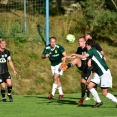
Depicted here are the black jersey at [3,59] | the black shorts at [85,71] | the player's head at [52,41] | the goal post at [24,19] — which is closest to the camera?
the black shorts at [85,71]

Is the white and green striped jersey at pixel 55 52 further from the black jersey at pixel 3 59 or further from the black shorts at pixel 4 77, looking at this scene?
the black shorts at pixel 4 77

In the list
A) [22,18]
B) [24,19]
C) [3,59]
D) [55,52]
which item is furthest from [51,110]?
[22,18]

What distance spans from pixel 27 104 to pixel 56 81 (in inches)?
97.1

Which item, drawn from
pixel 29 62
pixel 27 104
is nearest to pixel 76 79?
pixel 29 62

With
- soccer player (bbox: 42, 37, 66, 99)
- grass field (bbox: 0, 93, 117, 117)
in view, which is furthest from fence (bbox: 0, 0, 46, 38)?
grass field (bbox: 0, 93, 117, 117)

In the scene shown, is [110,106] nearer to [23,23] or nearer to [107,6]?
[23,23]

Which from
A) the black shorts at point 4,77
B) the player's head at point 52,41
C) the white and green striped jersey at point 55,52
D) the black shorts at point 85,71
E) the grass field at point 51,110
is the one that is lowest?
the grass field at point 51,110

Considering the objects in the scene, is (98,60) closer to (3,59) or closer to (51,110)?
(51,110)

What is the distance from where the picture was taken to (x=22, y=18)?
82.0ft

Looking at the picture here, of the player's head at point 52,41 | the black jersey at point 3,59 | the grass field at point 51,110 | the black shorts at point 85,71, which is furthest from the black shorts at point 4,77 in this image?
the black shorts at point 85,71

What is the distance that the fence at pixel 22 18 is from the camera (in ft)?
79.9

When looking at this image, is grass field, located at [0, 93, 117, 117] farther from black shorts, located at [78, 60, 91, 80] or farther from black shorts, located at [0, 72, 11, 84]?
black shorts, located at [0, 72, 11, 84]

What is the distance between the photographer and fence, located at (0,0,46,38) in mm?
24353

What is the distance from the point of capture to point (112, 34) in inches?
1039
